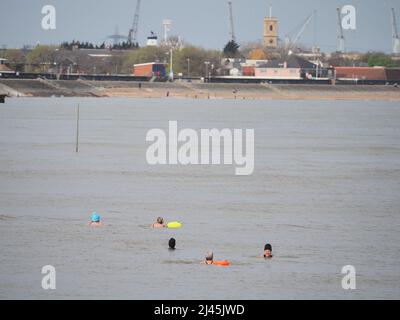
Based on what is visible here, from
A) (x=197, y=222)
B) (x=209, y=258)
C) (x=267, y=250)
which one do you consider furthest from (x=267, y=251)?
(x=197, y=222)

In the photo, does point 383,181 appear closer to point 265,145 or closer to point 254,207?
point 254,207

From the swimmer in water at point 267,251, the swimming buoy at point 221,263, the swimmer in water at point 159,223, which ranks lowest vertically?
the swimming buoy at point 221,263

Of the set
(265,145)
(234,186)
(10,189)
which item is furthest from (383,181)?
(265,145)

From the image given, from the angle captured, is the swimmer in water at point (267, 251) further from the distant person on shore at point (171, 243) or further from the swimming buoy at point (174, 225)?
the swimming buoy at point (174, 225)

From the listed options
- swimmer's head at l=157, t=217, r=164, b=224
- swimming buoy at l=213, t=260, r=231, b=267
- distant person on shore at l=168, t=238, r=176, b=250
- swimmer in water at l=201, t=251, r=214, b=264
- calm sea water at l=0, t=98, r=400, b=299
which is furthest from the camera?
swimmer's head at l=157, t=217, r=164, b=224

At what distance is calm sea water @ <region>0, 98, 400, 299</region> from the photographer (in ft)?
121

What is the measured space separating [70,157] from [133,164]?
5581 millimetres

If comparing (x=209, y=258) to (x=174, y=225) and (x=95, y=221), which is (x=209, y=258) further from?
(x=95, y=221)

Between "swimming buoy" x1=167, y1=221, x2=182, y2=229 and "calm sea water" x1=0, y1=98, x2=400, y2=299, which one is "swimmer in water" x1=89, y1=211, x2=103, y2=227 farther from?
"swimming buoy" x1=167, y1=221, x2=182, y2=229

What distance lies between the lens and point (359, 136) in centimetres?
10456

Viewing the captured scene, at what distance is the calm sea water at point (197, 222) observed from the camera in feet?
121

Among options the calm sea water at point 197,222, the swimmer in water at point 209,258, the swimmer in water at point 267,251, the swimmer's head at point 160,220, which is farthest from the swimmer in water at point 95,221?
the swimmer in water at point 267,251

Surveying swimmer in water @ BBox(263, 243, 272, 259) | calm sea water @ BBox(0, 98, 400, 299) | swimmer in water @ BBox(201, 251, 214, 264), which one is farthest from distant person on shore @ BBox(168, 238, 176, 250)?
swimmer in water @ BBox(263, 243, 272, 259)

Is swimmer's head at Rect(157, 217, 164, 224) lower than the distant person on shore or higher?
higher
